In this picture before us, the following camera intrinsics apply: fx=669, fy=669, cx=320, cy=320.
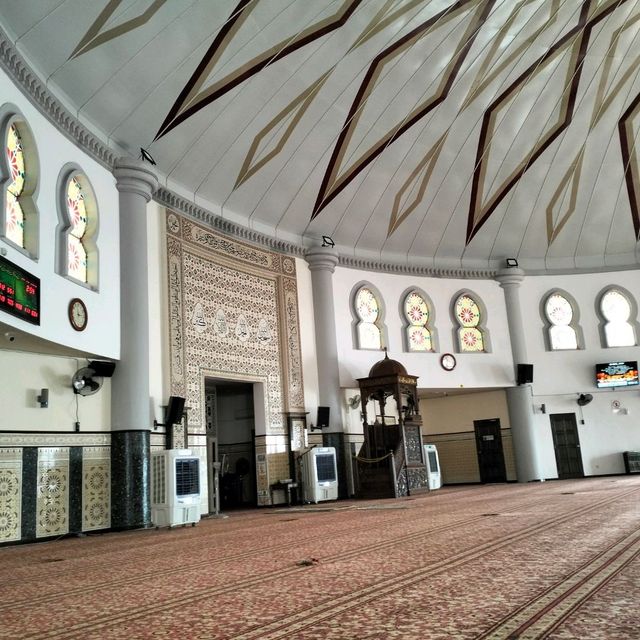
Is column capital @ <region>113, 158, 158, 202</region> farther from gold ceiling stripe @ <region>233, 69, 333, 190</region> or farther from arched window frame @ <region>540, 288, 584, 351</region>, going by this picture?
arched window frame @ <region>540, 288, 584, 351</region>

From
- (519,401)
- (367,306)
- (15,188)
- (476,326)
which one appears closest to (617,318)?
(519,401)

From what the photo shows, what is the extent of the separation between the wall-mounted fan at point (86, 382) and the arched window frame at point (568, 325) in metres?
11.0

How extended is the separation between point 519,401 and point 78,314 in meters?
10.6

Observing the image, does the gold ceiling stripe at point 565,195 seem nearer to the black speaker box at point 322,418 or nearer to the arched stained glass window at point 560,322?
the arched stained glass window at point 560,322

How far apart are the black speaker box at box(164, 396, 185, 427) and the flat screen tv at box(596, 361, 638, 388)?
33.9ft

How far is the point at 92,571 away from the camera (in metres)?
4.33

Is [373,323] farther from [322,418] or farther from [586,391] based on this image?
[586,391]

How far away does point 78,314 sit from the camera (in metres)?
8.00

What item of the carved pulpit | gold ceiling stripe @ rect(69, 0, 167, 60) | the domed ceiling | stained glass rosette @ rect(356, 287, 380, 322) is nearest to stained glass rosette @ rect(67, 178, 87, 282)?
the domed ceiling

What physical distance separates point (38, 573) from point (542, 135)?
12.4 meters

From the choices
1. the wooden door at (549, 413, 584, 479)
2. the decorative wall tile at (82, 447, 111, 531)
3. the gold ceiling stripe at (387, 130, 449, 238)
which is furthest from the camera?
the wooden door at (549, 413, 584, 479)

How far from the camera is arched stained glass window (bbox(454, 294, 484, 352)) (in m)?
15.5

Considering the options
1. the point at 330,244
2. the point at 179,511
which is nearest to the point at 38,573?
the point at 179,511

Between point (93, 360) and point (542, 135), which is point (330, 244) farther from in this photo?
point (93, 360)
